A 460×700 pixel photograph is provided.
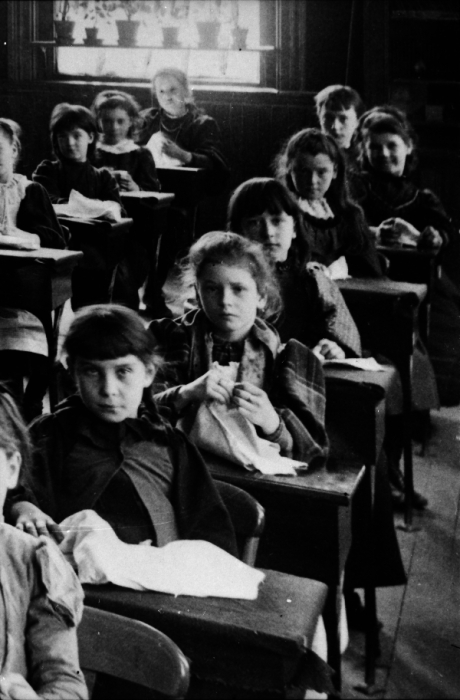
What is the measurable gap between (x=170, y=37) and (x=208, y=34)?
0.27ft

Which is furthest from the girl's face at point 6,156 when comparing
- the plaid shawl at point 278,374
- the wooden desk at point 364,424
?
the wooden desk at point 364,424

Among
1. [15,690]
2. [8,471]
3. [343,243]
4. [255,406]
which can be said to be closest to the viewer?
[15,690]

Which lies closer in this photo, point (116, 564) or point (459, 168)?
point (116, 564)

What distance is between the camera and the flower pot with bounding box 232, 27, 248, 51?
1.79 m

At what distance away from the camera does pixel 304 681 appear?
169cm

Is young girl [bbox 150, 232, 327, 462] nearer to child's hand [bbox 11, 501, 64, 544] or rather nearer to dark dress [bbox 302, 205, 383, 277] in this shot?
dark dress [bbox 302, 205, 383, 277]

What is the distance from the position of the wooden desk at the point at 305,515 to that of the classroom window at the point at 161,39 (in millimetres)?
802

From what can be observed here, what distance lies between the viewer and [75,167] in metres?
1.87

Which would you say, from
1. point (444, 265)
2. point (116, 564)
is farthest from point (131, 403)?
point (444, 265)

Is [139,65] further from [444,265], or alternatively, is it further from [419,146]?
[444,265]

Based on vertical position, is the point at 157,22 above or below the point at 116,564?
above

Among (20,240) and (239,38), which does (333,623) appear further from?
(239,38)

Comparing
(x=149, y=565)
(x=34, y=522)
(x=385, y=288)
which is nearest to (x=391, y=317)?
(x=385, y=288)

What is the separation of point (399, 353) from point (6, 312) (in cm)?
85
